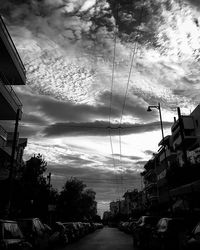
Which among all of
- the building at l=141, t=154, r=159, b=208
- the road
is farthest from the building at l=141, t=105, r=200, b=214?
the road

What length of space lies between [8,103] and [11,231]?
1418 cm

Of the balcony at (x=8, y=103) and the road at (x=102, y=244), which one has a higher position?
the balcony at (x=8, y=103)

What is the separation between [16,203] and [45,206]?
6646 millimetres

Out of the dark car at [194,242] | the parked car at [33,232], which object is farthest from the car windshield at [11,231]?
the dark car at [194,242]

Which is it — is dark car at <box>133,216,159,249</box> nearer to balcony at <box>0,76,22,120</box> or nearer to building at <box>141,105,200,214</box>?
building at <box>141,105,200,214</box>

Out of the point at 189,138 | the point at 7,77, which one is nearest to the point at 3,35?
the point at 7,77

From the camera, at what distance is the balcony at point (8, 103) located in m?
19.5

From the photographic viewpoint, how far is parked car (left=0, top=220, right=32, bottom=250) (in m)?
6.79

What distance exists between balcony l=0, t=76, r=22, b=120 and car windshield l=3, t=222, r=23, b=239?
12446 millimetres

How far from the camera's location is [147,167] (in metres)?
88.8

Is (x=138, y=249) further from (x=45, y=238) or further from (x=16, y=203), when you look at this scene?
(x=16, y=203)

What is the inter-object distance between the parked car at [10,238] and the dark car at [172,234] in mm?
5000

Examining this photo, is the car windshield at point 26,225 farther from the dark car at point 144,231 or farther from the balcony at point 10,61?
the balcony at point 10,61

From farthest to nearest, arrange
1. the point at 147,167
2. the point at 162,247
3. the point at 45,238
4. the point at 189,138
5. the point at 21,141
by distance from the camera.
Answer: the point at 147,167 < the point at 189,138 < the point at 21,141 < the point at 45,238 < the point at 162,247
